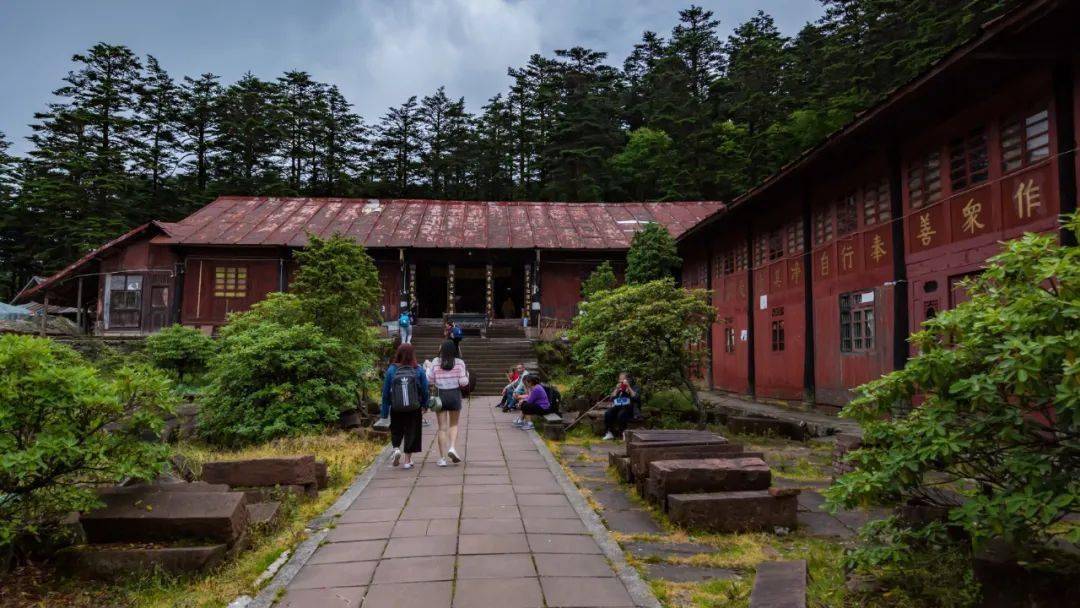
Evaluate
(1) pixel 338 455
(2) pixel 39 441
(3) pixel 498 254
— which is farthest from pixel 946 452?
(3) pixel 498 254

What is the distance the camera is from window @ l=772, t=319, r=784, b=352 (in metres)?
16.3

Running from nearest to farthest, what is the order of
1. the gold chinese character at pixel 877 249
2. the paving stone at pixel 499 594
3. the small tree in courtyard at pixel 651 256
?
the paving stone at pixel 499 594
the gold chinese character at pixel 877 249
the small tree in courtyard at pixel 651 256

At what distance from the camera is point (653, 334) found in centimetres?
1194

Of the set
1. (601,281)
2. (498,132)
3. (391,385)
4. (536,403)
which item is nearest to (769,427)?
(536,403)

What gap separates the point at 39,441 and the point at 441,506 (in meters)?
3.17

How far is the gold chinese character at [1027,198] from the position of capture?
8531 millimetres

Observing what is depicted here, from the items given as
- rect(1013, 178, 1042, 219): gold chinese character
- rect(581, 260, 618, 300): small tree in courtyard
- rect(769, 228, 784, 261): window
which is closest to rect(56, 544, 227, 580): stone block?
rect(1013, 178, 1042, 219): gold chinese character

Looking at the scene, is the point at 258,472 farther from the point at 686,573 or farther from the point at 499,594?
the point at 686,573

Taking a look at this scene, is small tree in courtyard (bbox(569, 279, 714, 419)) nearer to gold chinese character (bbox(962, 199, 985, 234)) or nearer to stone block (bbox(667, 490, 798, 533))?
gold chinese character (bbox(962, 199, 985, 234))

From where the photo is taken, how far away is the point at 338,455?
8438 mm

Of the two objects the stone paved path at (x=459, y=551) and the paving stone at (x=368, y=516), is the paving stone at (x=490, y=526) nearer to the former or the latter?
the stone paved path at (x=459, y=551)

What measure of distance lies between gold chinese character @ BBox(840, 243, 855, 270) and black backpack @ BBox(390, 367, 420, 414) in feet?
31.3

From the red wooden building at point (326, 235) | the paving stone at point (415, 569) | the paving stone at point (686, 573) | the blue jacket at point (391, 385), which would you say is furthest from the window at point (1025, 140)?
the red wooden building at point (326, 235)

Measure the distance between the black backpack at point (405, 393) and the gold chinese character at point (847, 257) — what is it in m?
9.54
